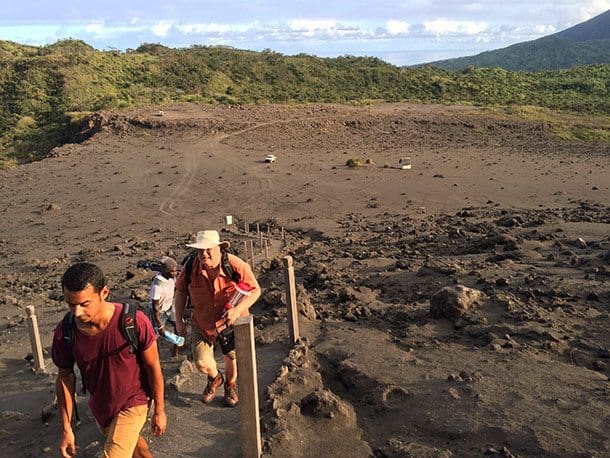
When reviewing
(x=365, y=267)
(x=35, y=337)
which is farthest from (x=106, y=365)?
(x=365, y=267)

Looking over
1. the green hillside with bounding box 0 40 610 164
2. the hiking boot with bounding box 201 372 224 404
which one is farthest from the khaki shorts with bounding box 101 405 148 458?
the green hillside with bounding box 0 40 610 164

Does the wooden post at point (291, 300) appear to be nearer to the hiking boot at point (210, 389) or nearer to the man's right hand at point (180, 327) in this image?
the hiking boot at point (210, 389)

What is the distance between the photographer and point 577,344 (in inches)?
225

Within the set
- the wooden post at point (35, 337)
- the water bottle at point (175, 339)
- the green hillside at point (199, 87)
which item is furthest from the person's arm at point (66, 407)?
the green hillside at point (199, 87)

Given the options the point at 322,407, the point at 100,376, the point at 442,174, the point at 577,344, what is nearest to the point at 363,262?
the point at 577,344

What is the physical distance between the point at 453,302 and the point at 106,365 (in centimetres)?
421

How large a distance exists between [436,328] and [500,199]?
10132 millimetres

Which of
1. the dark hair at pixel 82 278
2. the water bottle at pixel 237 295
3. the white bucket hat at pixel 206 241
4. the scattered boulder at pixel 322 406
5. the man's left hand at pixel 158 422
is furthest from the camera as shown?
the scattered boulder at pixel 322 406

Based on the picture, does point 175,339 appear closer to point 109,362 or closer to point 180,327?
point 180,327

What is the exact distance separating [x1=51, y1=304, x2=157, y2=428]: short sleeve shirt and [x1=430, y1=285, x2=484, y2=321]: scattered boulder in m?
3.99

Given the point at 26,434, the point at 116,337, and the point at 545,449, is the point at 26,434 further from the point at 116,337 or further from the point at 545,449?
the point at 545,449

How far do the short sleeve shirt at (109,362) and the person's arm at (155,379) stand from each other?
0.15 feet

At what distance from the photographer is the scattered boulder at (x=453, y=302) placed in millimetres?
6484

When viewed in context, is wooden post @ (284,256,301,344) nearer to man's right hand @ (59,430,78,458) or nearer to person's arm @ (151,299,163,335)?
person's arm @ (151,299,163,335)
